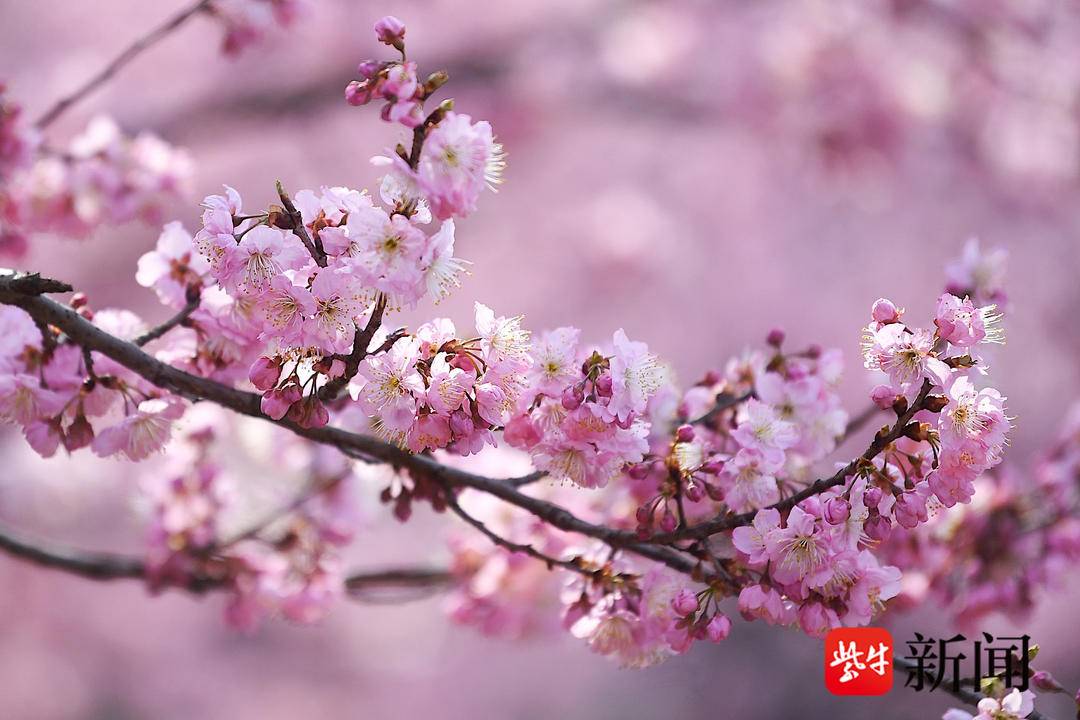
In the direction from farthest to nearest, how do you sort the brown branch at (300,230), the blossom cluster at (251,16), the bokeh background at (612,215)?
the bokeh background at (612,215) < the blossom cluster at (251,16) < the brown branch at (300,230)

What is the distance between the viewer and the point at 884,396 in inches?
48.5

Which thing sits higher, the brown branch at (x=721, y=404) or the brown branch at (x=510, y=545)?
the brown branch at (x=721, y=404)

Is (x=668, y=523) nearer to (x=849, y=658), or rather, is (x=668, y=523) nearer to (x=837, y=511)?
(x=837, y=511)

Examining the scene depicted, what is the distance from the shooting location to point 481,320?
4.00ft

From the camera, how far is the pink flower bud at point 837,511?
1.17 meters

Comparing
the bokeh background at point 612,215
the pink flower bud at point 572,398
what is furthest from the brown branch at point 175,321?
the bokeh background at point 612,215

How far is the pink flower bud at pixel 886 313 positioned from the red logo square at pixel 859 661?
1.67 feet

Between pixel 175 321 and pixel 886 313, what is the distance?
0.91 metres

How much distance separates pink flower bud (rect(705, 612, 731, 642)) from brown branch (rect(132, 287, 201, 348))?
79cm

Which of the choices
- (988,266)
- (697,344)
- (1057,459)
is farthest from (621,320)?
(988,266)

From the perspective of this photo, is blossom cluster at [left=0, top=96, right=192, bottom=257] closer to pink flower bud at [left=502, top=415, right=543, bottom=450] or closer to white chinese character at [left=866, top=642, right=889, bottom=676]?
pink flower bud at [left=502, top=415, right=543, bottom=450]

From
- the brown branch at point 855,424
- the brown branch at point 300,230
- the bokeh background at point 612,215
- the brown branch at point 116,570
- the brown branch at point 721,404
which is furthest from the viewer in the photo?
the bokeh background at point 612,215

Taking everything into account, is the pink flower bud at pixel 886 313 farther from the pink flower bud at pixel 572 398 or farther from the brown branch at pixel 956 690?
the brown branch at pixel 956 690

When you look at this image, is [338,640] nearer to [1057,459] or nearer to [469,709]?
[469,709]
